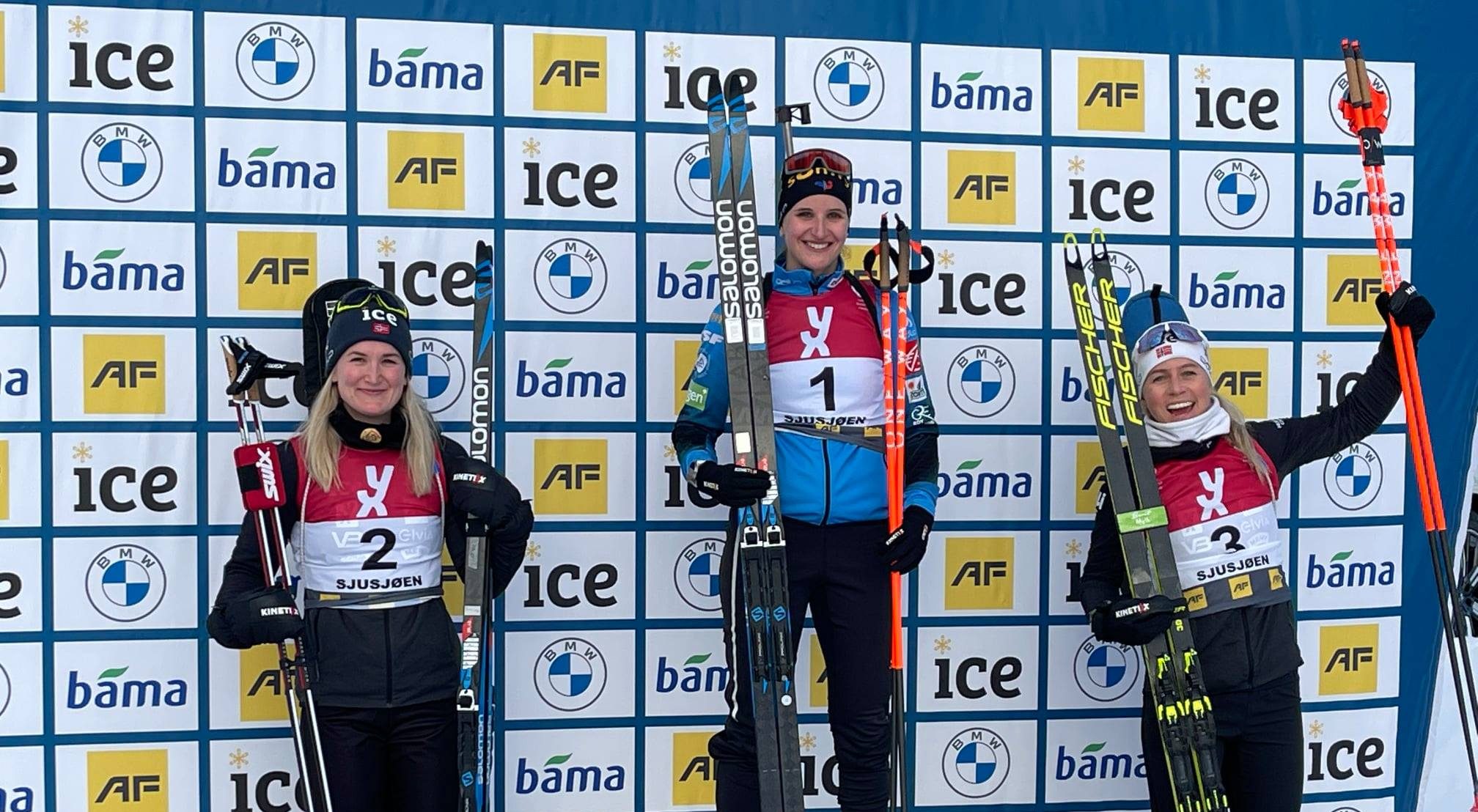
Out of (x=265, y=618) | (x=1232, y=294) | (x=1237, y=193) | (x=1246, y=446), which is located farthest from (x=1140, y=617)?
(x=265, y=618)

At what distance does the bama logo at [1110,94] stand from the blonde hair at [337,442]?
6.96ft

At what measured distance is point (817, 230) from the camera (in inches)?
116

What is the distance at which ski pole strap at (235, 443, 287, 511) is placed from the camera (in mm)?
2678

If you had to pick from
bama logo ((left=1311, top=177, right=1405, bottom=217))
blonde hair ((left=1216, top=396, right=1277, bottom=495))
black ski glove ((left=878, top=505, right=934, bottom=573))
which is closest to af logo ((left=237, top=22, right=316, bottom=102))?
black ski glove ((left=878, top=505, right=934, bottom=573))

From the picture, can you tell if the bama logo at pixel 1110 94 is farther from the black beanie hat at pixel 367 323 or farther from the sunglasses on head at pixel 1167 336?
the black beanie hat at pixel 367 323

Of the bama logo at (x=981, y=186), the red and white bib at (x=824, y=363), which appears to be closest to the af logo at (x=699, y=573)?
the red and white bib at (x=824, y=363)

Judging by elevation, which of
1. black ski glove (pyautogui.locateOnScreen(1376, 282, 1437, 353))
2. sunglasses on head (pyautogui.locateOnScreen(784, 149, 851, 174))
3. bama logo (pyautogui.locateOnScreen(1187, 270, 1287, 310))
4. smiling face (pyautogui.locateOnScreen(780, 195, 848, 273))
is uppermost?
sunglasses on head (pyautogui.locateOnScreen(784, 149, 851, 174))

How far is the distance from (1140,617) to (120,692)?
2716 mm

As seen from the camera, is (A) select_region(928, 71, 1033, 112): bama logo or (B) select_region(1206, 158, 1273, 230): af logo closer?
(A) select_region(928, 71, 1033, 112): bama logo

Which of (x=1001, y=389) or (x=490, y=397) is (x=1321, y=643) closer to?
(x=1001, y=389)

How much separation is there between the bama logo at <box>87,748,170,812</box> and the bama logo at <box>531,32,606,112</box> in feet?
6.99

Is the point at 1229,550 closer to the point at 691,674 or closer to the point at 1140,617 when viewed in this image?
the point at 1140,617

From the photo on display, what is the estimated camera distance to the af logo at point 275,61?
10.6 feet

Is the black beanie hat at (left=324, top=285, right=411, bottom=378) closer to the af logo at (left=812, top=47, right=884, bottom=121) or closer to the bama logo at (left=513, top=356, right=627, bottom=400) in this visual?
the bama logo at (left=513, top=356, right=627, bottom=400)
